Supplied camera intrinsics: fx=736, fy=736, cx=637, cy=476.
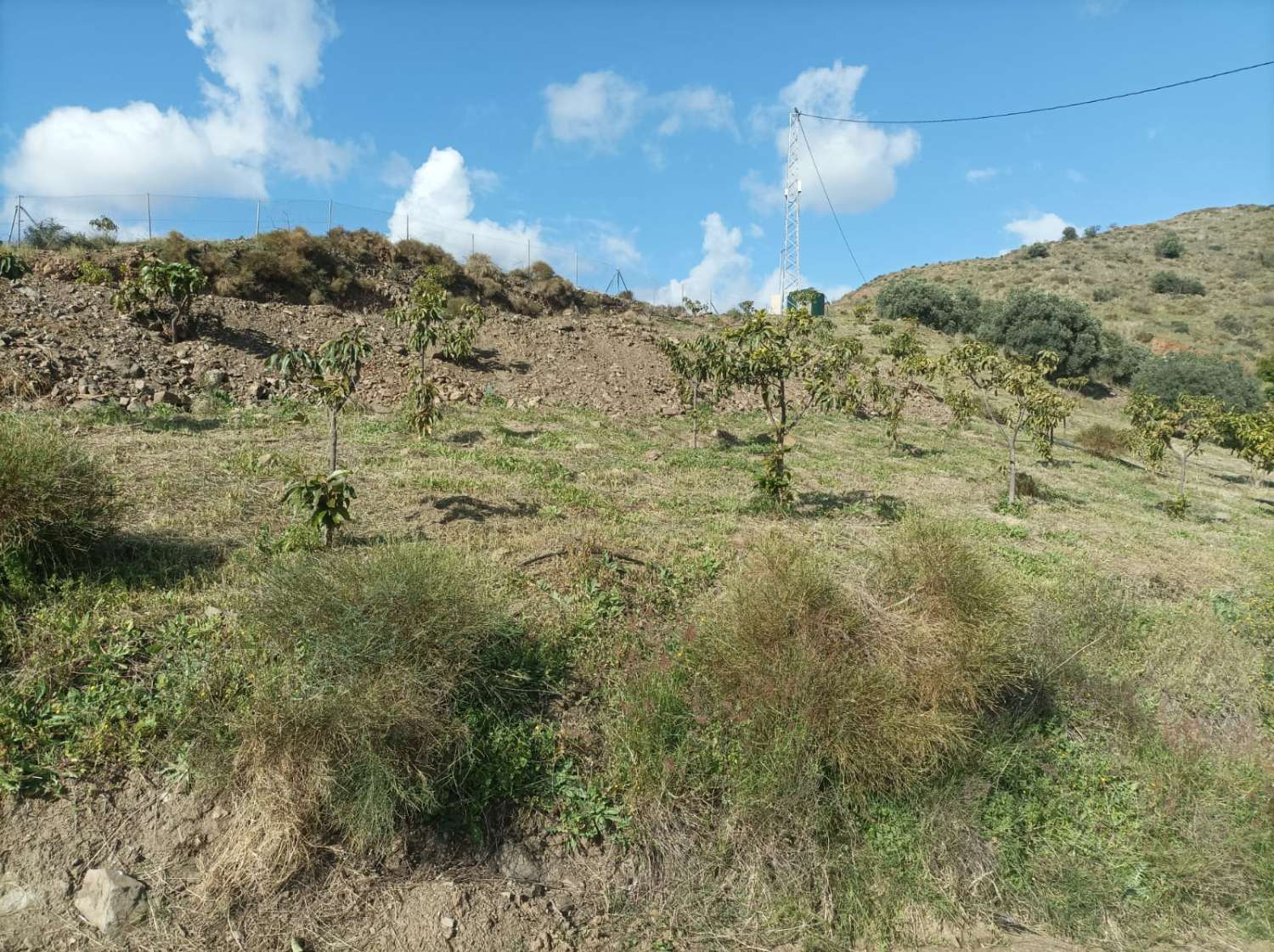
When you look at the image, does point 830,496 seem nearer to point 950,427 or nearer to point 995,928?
point 995,928

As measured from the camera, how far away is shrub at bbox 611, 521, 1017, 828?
4.57 meters

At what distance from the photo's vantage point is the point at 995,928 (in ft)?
14.7

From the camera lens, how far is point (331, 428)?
285 inches

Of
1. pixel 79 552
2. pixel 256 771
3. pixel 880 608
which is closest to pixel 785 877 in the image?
pixel 880 608

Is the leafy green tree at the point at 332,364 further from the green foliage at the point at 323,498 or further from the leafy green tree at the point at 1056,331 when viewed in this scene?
the leafy green tree at the point at 1056,331

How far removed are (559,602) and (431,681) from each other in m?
1.72

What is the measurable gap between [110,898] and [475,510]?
15.7ft

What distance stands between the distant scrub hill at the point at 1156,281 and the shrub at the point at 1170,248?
8 centimetres

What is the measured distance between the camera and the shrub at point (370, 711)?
150 inches

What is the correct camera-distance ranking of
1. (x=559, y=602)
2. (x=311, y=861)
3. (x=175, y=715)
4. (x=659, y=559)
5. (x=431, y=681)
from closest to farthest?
(x=311, y=861), (x=175, y=715), (x=431, y=681), (x=559, y=602), (x=659, y=559)

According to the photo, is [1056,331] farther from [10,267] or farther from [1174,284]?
[10,267]

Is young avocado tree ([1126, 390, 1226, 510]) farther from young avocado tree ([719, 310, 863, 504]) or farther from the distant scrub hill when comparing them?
the distant scrub hill

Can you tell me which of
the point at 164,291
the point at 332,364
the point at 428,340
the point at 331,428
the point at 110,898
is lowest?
the point at 110,898

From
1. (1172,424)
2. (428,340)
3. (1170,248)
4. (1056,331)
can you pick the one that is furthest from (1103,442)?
(1170,248)
